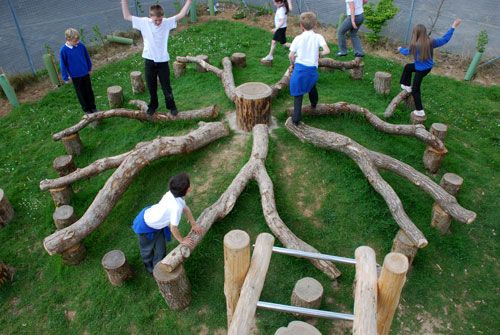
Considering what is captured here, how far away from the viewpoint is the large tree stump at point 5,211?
6097mm

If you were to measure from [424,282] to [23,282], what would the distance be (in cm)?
528

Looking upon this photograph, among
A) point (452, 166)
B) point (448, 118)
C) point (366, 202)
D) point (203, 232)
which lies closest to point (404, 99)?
point (448, 118)

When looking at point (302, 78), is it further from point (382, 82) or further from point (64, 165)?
point (64, 165)

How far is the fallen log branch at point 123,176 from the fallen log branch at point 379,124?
1.64m

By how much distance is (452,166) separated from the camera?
6652 millimetres

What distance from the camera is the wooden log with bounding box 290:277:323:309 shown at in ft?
14.3

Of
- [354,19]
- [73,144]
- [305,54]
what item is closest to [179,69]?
[73,144]

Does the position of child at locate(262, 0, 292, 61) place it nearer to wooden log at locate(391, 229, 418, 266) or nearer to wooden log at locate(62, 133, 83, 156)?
wooden log at locate(62, 133, 83, 156)

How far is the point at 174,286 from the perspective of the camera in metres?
4.55

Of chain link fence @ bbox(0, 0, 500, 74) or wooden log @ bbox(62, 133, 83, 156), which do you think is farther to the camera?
chain link fence @ bbox(0, 0, 500, 74)

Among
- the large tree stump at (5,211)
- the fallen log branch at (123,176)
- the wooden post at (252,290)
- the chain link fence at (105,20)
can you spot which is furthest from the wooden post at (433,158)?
the large tree stump at (5,211)

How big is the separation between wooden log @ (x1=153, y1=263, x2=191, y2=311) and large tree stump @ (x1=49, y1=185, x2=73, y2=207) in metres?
2.51

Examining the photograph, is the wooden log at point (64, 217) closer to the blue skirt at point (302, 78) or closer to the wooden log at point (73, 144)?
the wooden log at point (73, 144)

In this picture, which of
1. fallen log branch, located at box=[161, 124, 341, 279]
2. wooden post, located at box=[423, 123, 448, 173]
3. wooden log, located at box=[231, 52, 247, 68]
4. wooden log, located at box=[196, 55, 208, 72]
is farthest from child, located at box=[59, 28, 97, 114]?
wooden post, located at box=[423, 123, 448, 173]
